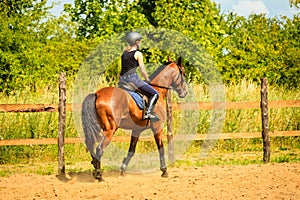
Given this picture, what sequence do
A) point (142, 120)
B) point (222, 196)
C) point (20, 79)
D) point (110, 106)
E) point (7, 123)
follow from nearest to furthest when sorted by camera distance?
point (222, 196) < point (110, 106) < point (142, 120) < point (7, 123) < point (20, 79)

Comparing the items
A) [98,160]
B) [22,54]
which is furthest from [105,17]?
[98,160]

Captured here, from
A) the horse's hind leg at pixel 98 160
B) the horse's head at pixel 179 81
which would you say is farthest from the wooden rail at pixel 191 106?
the horse's hind leg at pixel 98 160

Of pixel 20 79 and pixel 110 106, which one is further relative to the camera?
pixel 20 79

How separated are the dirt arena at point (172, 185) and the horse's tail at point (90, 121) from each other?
2.55ft

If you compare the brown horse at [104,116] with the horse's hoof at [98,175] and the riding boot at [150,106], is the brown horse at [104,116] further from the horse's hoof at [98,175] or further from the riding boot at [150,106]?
the riding boot at [150,106]

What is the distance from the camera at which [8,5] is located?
20.8 m

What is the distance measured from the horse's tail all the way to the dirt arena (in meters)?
0.78

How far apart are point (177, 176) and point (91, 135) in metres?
1.93

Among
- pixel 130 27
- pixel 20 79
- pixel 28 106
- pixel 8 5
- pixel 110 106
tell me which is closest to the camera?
pixel 110 106

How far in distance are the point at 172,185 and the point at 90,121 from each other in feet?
6.37

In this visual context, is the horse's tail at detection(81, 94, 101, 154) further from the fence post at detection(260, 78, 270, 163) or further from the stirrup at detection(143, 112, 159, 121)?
the fence post at detection(260, 78, 270, 163)

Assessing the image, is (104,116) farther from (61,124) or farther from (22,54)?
(22,54)

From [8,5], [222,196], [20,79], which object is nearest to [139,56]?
[222,196]

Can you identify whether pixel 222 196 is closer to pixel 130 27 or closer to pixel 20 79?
pixel 20 79
